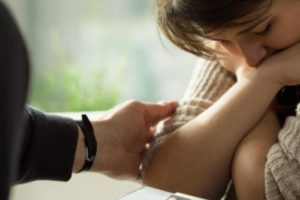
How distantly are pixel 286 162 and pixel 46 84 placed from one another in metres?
1.11

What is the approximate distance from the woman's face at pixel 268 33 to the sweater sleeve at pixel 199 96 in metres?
0.12

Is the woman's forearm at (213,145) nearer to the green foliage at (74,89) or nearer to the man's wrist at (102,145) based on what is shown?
the man's wrist at (102,145)

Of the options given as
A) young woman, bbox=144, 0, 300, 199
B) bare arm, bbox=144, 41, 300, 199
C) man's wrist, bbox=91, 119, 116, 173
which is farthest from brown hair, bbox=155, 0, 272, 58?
man's wrist, bbox=91, 119, 116, 173

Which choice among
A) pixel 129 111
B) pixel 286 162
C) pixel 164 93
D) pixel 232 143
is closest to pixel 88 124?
pixel 129 111

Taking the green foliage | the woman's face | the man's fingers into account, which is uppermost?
the woman's face

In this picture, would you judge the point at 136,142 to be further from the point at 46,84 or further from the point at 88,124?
the point at 46,84

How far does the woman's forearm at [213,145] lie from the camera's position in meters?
0.79

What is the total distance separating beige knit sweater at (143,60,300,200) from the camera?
65cm

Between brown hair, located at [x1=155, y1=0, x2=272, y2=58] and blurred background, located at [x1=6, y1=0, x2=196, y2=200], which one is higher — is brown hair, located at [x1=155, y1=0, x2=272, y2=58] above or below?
above

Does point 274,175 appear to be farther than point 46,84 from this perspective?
No

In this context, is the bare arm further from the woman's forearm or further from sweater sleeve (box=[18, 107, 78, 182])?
sweater sleeve (box=[18, 107, 78, 182])

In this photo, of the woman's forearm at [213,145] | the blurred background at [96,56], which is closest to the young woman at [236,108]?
the woman's forearm at [213,145]

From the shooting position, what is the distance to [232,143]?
79 cm

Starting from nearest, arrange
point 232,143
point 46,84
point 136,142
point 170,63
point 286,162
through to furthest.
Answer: point 286,162 → point 232,143 → point 136,142 → point 46,84 → point 170,63
